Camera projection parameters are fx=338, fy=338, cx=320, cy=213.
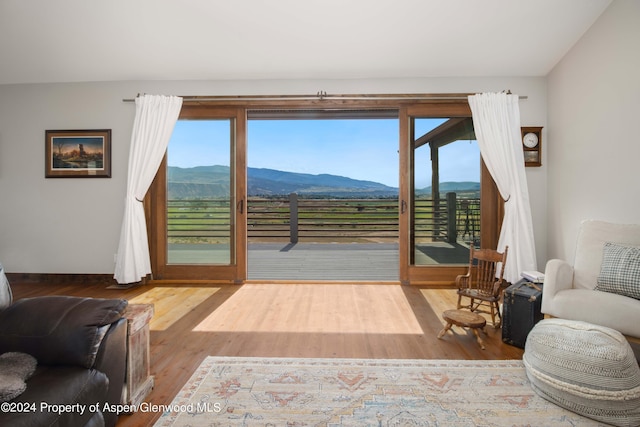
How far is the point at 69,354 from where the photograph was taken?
1246mm

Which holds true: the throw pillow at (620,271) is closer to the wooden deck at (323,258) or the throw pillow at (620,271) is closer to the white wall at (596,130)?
the white wall at (596,130)

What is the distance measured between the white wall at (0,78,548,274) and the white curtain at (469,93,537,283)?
244cm

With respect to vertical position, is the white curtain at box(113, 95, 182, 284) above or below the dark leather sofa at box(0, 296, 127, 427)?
above

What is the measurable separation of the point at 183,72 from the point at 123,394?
349 centimetres

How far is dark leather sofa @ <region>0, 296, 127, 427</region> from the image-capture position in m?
1.07

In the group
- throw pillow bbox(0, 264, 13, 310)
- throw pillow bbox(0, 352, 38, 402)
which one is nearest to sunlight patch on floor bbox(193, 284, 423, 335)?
throw pillow bbox(0, 264, 13, 310)

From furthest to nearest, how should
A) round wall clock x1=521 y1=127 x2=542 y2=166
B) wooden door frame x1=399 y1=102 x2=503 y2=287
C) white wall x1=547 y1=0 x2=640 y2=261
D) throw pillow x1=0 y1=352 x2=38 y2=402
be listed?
wooden door frame x1=399 y1=102 x2=503 y2=287, round wall clock x1=521 y1=127 x2=542 y2=166, white wall x1=547 y1=0 x2=640 y2=261, throw pillow x1=0 y1=352 x2=38 y2=402

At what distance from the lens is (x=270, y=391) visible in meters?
1.76

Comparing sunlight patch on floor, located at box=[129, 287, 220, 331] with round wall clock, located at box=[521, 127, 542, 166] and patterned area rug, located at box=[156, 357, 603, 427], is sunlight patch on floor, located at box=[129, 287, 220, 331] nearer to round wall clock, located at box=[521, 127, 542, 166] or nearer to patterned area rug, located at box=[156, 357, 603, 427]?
patterned area rug, located at box=[156, 357, 603, 427]

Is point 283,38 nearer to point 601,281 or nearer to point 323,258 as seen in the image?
point 601,281

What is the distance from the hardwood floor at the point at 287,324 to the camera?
7.24 feet

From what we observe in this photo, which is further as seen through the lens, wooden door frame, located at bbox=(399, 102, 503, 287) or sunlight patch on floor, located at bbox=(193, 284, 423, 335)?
wooden door frame, located at bbox=(399, 102, 503, 287)

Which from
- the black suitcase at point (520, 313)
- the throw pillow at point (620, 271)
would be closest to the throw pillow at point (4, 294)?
the black suitcase at point (520, 313)

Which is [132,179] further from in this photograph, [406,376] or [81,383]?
[406,376]
